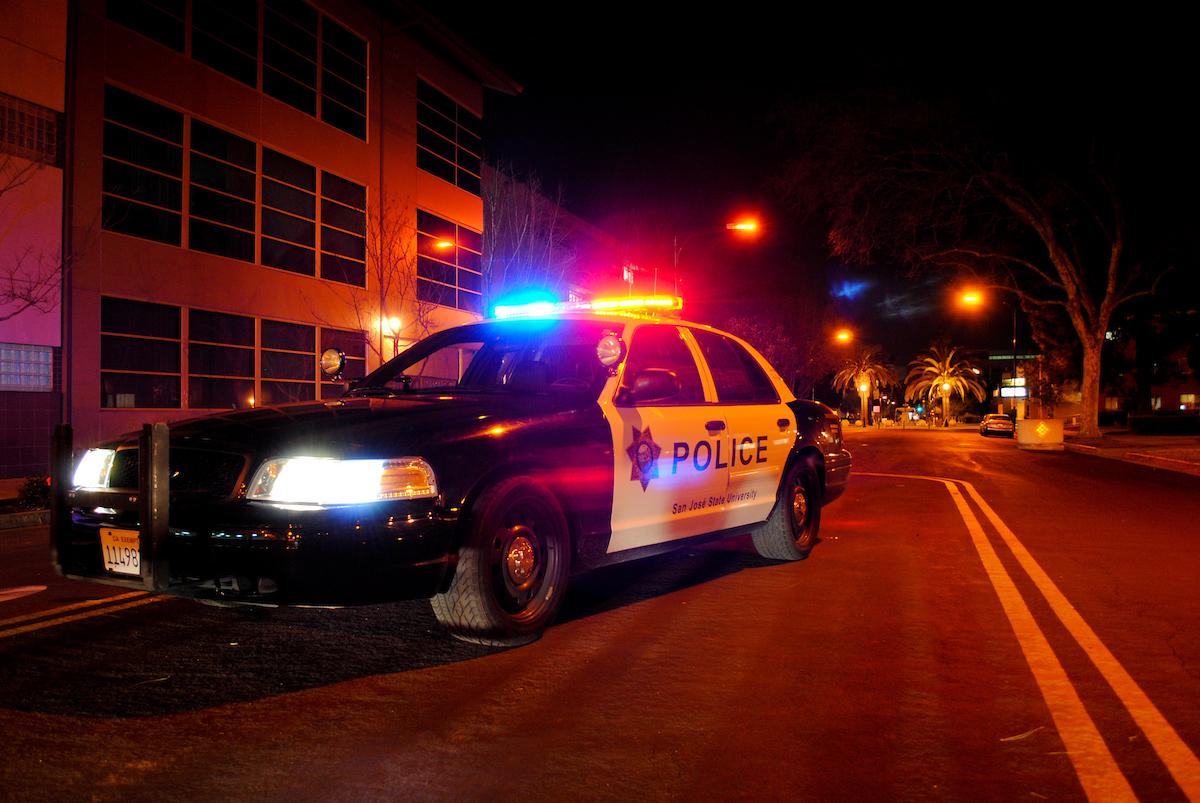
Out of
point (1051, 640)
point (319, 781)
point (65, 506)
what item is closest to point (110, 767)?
point (319, 781)

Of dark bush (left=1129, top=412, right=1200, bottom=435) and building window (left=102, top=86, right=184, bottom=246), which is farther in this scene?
dark bush (left=1129, top=412, right=1200, bottom=435)

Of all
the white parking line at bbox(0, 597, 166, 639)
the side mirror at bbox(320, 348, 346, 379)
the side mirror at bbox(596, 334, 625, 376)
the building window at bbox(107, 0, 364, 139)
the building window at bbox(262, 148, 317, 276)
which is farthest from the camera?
the building window at bbox(262, 148, 317, 276)

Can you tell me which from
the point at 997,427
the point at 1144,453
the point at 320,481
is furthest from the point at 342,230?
the point at 997,427

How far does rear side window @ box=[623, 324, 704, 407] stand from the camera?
5996mm

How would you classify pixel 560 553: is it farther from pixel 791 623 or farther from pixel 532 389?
pixel 791 623

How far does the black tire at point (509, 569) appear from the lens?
4.54m

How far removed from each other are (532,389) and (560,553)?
106cm

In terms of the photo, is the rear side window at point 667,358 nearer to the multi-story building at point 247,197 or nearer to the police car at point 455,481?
the police car at point 455,481

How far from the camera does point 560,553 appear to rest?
5.05 meters

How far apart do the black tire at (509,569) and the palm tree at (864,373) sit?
71.2 metres

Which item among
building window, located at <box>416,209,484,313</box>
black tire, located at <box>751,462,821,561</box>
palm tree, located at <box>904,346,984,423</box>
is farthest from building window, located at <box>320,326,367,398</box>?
palm tree, located at <box>904,346,984,423</box>

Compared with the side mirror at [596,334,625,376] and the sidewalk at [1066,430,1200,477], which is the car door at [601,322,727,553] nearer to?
the side mirror at [596,334,625,376]

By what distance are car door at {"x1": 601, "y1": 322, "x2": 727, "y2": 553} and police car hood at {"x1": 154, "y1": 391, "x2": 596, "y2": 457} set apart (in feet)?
1.69

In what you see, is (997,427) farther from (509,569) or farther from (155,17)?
(509,569)
